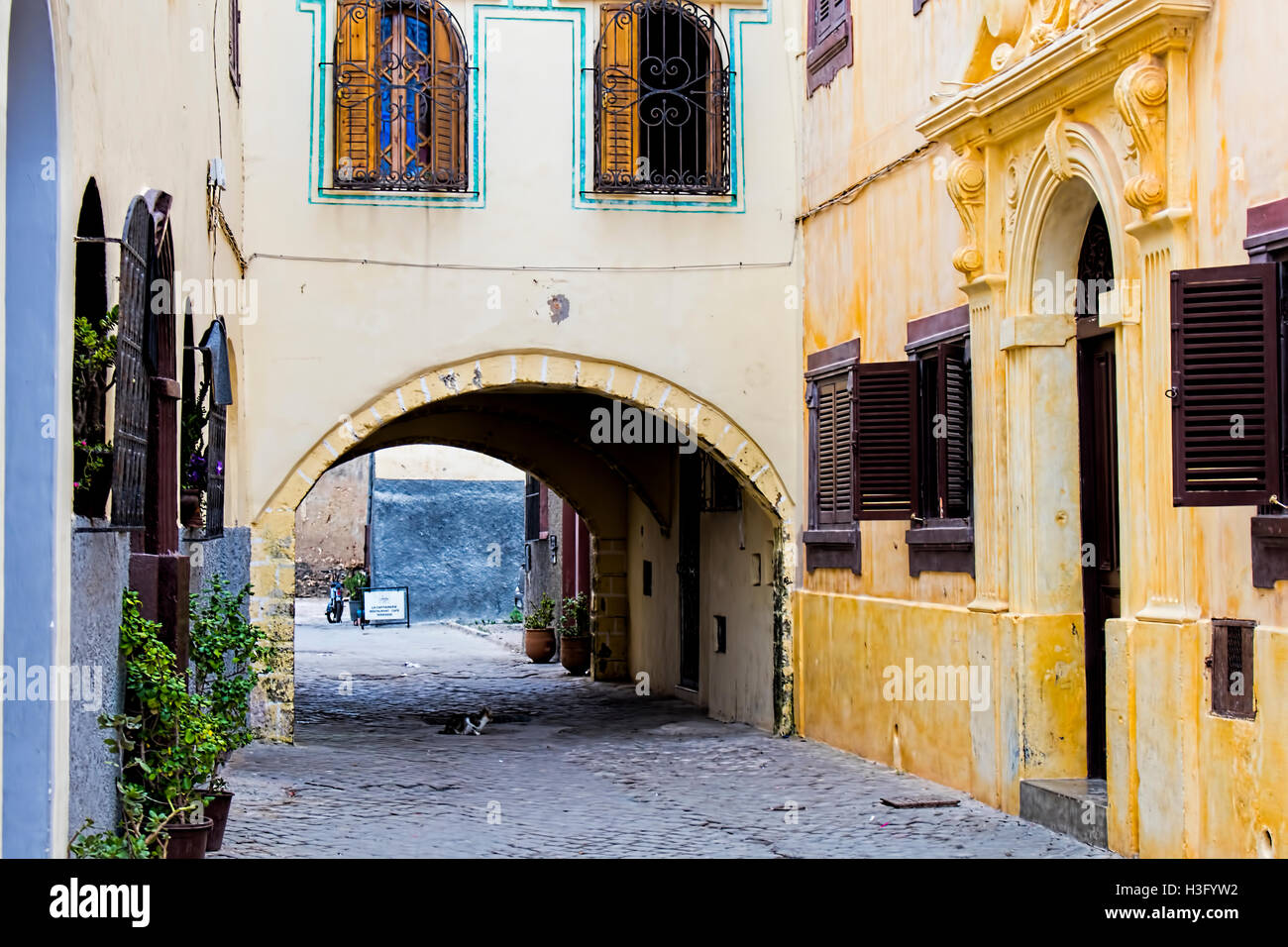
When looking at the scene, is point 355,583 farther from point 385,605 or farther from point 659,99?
point 659,99

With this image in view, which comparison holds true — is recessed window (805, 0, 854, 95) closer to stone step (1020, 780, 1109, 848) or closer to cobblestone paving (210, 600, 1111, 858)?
cobblestone paving (210, 600, 1111, 858)

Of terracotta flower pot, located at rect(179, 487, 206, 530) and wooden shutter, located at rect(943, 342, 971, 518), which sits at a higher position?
wooden shutter, located at rect(943, 342, 971, 518)

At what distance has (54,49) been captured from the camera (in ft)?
16.5

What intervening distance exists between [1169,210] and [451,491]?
26.9 metres

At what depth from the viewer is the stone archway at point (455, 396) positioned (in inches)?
467

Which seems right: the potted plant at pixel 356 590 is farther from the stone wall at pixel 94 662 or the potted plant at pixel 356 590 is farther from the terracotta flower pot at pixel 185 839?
the stone wall at pixel 94 662

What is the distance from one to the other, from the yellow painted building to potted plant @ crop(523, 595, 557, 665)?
9296 mm

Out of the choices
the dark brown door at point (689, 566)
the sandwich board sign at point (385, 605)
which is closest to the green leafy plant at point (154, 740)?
the dark brown door at point (689, 566)

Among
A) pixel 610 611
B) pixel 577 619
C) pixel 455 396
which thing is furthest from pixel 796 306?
pixel 577 619

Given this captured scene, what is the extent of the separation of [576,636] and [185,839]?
1282 cm

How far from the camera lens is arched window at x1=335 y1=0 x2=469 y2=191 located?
12.1 m

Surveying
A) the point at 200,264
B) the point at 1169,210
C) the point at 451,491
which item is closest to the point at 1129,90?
the point at 1169,210

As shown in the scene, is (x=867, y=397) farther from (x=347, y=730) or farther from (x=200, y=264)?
(x=347, y=730)

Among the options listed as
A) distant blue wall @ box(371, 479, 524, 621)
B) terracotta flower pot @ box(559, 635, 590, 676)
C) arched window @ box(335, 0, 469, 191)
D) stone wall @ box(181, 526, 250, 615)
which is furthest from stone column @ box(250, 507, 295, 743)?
distant blue wall @ box(371, 479, 524, 621)
